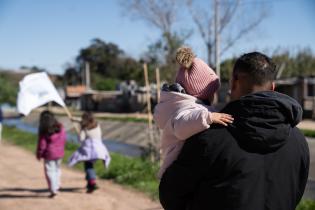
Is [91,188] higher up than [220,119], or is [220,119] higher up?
[220,119]

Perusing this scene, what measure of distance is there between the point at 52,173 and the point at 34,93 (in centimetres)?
150

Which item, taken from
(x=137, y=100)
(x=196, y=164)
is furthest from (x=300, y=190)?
(x=137, y=100)

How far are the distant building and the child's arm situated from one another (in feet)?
75.7

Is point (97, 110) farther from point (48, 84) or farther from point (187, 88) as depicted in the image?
point (187, 88)

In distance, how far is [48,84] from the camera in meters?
9.28

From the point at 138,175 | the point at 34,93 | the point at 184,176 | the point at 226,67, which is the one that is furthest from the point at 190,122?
the point at 226,67

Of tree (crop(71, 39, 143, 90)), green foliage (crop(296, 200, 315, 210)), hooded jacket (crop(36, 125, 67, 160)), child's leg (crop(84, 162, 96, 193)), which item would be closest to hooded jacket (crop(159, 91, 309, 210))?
green foliage (crop(296, 200, 315, 210))

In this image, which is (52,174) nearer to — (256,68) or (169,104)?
(169,104)

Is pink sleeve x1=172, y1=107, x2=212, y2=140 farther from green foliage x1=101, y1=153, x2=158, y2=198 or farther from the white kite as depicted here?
the white kite

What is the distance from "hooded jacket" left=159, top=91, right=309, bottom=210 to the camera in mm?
2297

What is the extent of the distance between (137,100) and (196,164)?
38.4m

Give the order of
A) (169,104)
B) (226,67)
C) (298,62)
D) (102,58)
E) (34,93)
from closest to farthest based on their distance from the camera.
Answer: (169,104) → (34,93) → (226,67) → (298,62) → (102,58)

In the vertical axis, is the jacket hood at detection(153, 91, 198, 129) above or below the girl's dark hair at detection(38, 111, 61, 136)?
above

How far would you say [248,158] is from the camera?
229 centimetres
